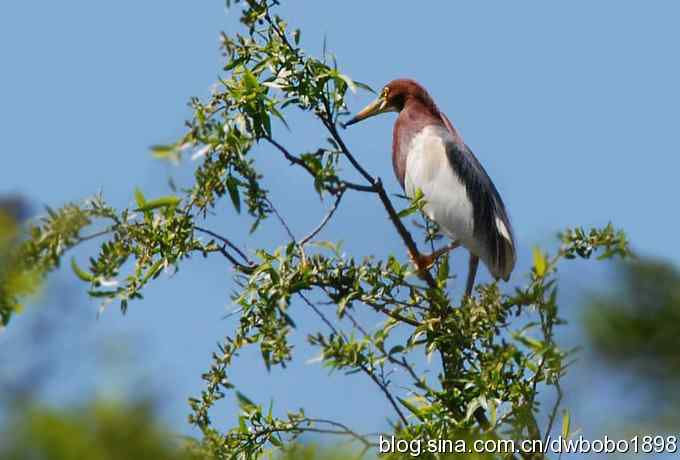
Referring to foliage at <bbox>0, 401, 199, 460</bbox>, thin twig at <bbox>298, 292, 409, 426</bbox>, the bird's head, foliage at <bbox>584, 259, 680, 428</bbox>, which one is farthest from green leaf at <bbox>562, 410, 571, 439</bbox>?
the bird's head

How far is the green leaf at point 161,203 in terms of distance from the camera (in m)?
1.99

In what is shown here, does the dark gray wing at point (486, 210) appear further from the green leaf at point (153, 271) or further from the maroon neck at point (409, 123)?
the green leaf at point (153, 271)

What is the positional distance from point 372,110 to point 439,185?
0.58 meters

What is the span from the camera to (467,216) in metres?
3.65

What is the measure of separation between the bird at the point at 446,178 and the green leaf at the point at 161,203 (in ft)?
4.41

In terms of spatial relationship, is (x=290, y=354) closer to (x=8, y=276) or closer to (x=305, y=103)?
(x=305, y=103)

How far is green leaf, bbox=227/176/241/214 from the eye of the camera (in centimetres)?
200

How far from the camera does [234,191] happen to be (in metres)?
2.01

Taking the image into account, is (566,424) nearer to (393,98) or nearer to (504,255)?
Result: (504,255)

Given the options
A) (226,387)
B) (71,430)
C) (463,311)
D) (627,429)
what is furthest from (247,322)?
(71,430)

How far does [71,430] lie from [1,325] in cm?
105

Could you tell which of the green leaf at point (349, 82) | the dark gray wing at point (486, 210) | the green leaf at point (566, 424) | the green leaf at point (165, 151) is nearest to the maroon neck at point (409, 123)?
the dark gray wing at point (486, 210)

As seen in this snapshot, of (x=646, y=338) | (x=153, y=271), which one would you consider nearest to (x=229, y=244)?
(x=153, y=271)

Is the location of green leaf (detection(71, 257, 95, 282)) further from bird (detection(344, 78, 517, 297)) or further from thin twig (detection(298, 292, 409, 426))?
bird (detection(344, 78, 517, 297))
